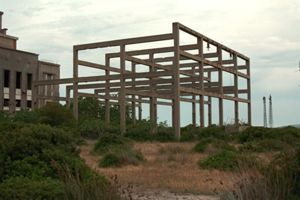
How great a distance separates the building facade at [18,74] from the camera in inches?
2098

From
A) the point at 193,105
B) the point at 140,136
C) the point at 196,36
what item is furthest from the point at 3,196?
the point at 193,105

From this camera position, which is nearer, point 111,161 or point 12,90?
point 111,161

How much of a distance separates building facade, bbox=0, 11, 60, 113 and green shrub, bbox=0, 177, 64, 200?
4280cm

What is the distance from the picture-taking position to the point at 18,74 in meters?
56.6

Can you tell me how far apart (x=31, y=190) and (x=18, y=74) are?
51716 mm

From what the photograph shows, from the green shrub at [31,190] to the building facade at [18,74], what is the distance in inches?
1685

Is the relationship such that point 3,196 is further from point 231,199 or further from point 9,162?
point 231,199

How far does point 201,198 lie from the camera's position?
988 centimetres

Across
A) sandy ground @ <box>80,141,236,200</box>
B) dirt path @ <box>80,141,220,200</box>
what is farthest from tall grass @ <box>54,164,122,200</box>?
sandy ground @ <box>80,141,236,200</box>

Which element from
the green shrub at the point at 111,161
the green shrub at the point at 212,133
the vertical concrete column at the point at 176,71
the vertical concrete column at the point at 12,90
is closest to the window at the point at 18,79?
the vertical concrete column at the point at 12,90

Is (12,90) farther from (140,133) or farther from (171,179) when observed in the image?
(171,179)

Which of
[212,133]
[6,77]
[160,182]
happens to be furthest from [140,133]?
[6,77]

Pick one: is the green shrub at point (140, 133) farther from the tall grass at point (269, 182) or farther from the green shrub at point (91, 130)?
the tall grass at point (269, 182)

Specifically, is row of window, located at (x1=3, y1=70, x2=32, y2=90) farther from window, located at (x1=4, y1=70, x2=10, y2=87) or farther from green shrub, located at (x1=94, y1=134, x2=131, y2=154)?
green shrub, located at (x1=94, y1=134, x2=131, y2=154)
